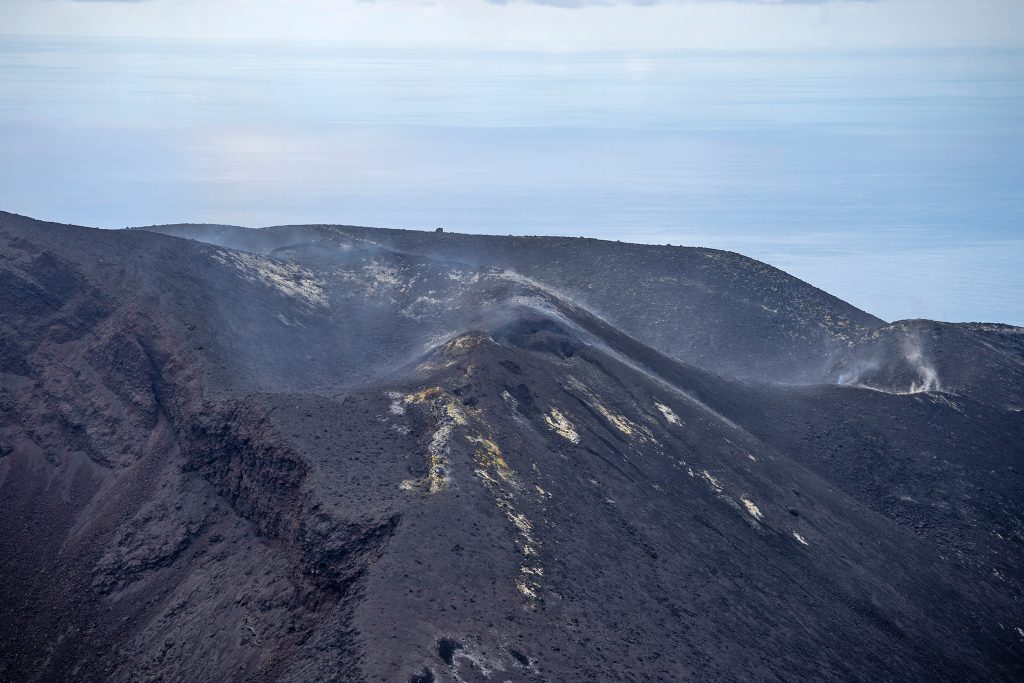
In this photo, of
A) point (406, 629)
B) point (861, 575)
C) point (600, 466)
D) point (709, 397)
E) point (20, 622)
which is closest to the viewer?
point (406, 629)

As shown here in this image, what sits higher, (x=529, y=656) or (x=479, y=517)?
(x=479, y=517)

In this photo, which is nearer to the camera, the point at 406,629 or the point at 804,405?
the point at 406,629

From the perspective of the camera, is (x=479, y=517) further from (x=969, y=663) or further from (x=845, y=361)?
(x=845, y=361)

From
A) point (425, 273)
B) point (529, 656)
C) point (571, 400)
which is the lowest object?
point (529, 656)

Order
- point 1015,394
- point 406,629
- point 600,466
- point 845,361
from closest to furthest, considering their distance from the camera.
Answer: point 406,629 → point 600,466 → point 1015,394 → point 845,361

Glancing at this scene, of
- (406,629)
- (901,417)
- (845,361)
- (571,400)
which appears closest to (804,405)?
(901,417)

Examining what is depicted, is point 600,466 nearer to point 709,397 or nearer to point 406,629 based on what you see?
point 406,629
